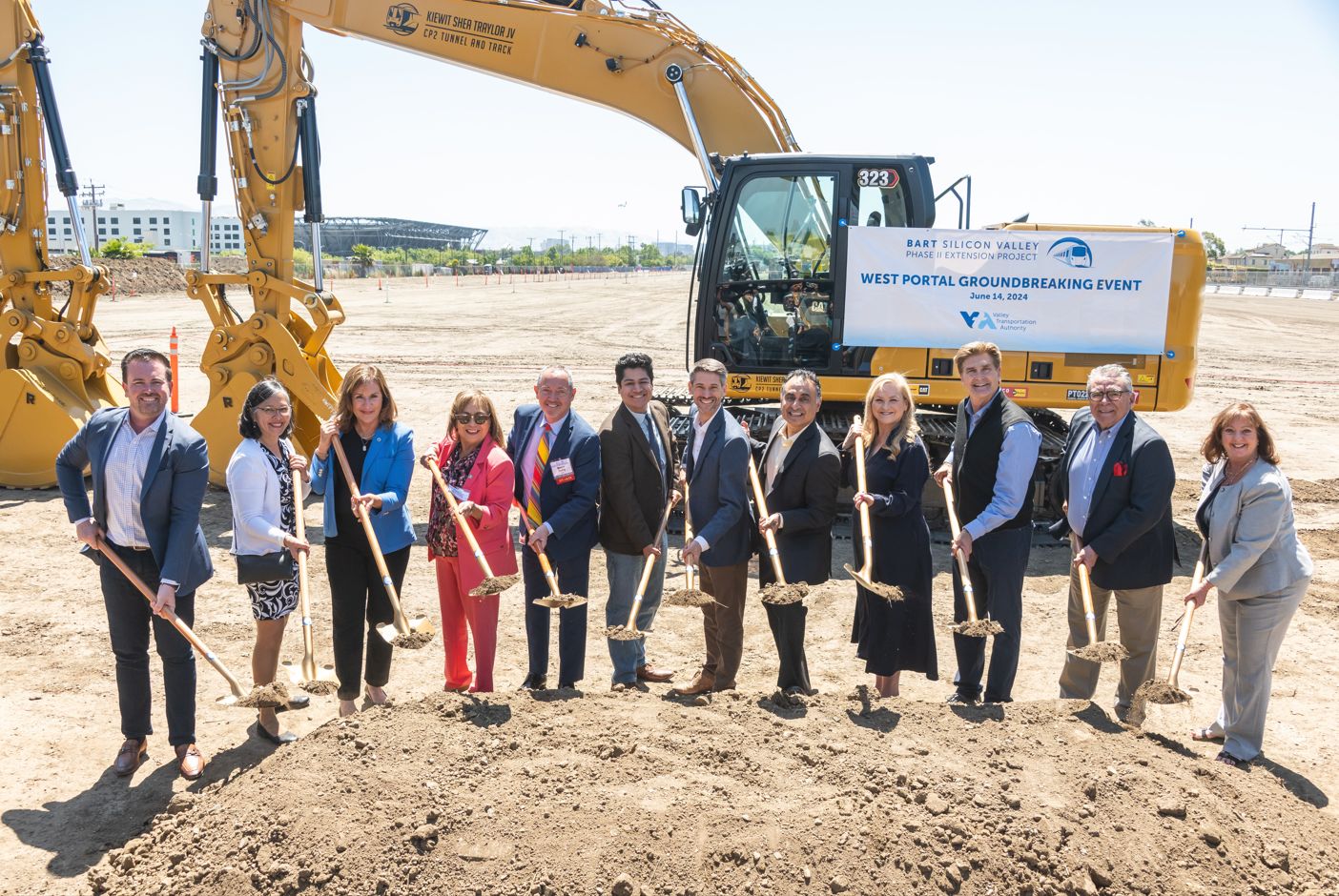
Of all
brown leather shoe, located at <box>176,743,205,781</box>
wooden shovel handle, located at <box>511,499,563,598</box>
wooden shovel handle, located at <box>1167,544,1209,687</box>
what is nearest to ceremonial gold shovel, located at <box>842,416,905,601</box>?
wooden shovel handle, located at <box>1167,544,1209,687</box>

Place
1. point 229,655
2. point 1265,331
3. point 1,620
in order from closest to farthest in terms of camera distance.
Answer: point 229,655 → point 1,620 → point 1265,331

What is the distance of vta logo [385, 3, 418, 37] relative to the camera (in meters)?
10.0

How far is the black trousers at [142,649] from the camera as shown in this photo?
4.94 metres

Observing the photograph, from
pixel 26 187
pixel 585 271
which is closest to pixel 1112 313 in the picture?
pixel 26 187

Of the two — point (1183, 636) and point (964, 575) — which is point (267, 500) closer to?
point (964, 575)

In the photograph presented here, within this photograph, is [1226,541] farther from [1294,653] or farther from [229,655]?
[229,655]

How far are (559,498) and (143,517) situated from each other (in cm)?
198

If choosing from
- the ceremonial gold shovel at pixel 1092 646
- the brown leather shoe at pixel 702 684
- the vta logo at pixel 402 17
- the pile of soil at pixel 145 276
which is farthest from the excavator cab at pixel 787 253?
the pile of soil at pixel 145 276

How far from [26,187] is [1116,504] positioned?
10317 millimetres

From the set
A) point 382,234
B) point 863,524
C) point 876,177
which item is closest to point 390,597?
point 863,524

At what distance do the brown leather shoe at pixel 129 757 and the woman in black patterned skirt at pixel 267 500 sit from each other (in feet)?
2.02

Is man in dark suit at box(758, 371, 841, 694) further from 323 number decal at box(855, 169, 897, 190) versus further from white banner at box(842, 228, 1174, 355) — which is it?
323 number decal at box(855, 169, 897, 190)

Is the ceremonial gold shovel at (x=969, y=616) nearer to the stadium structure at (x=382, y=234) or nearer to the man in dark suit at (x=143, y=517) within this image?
the man in dark suit at (x=143, y=517)

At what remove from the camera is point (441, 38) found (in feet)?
33.1
